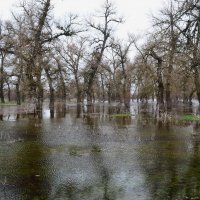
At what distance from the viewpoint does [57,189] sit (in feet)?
25.8

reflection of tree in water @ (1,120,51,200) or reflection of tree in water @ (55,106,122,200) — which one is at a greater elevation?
reflection of tree in water @ (1,120,51,200)

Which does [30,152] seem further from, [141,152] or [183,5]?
[183,5]

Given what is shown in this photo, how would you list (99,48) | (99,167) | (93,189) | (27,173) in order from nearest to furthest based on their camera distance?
(93,189), (27,173), (99,167), (99,48)

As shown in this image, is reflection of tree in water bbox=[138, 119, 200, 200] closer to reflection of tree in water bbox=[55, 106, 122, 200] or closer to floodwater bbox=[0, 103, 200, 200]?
floodwater bbox=[0, 103, 200, 200]

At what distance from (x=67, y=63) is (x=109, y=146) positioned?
181 feet

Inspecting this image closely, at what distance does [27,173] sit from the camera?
916 centimetres

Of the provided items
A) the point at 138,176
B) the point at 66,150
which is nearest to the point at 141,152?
the point at 66,150

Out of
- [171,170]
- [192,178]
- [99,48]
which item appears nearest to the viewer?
[192,178]

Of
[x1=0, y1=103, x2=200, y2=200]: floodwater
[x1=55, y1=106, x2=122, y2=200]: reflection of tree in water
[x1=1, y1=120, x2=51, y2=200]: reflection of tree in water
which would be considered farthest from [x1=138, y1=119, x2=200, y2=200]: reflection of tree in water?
[x1=1, y1=120, x2=51, y2=200]: reflection of tree in water

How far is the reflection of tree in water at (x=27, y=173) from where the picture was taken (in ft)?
24.8

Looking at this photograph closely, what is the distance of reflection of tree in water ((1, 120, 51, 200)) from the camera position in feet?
24.8

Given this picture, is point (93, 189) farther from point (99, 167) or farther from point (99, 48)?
point (99, 48)

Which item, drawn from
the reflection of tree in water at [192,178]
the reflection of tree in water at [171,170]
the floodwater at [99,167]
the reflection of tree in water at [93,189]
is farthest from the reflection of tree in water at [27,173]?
the reflection of tree in water at [192,178]

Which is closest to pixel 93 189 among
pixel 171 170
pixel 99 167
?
pixel 99 167
